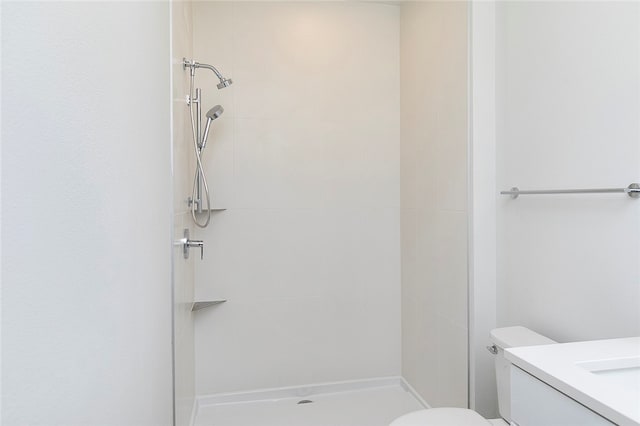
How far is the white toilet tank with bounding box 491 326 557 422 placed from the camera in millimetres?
1416

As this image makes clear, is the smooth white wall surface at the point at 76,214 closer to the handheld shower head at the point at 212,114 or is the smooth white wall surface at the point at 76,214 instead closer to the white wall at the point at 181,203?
the white wall at the point at 181,203

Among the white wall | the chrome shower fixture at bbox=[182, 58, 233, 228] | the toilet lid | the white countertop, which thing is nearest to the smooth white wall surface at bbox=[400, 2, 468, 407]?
the toilet lid

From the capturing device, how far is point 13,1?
0.41 m

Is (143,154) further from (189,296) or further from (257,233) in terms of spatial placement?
(257,233)

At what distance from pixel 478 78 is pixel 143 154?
158 cm

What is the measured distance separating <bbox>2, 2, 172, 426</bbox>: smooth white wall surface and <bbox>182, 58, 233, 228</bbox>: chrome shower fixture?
0.91 metres

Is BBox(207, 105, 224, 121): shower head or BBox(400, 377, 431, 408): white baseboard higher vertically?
BBox(207, 105, 224, 121): shower head

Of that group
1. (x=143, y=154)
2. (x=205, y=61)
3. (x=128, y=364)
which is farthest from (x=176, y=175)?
(x=205, y=61)

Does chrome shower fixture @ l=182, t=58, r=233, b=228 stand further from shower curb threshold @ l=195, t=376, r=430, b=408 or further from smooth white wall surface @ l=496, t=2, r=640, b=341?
smooth white wall surface @ l=496, t=2, r=640, b=341

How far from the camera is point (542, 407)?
81 centimetres

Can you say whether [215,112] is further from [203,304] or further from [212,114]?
[203,304]

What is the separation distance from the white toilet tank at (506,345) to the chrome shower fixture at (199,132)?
5.20 feet

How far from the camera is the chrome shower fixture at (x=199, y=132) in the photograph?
1.97 metres

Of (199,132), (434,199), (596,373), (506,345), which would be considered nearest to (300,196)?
(199,132)
